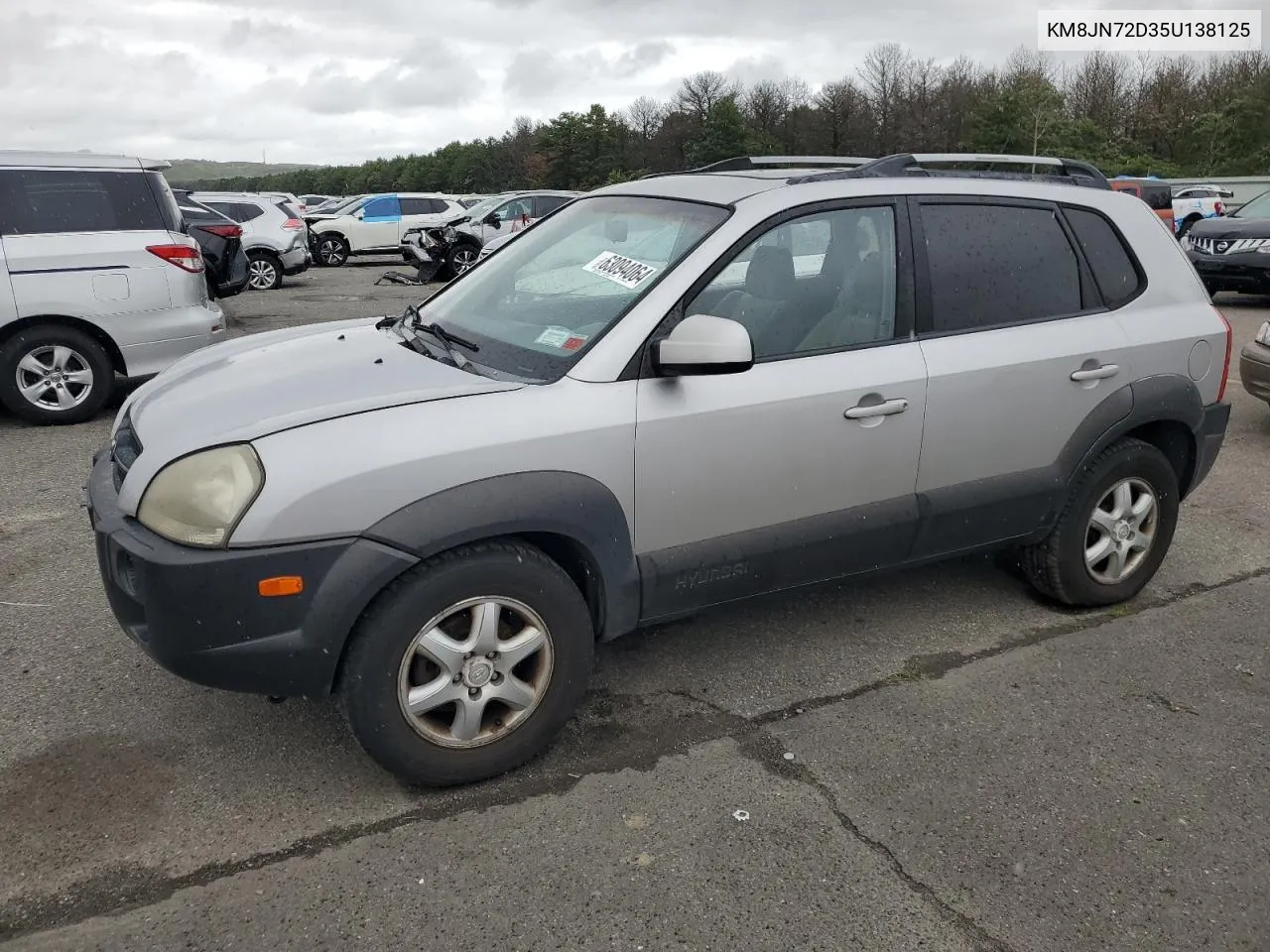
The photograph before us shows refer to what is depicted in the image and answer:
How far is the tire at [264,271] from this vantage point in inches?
672

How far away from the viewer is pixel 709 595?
3.21 meters

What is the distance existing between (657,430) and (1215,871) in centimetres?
188

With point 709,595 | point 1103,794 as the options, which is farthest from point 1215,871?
point 709,595

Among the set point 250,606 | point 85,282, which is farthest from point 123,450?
point 85,282

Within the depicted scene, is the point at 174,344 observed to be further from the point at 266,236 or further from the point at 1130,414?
the point at 266,236

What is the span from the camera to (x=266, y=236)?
56.7 ft

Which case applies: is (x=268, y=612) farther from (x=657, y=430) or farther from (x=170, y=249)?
(x=170, y=249)

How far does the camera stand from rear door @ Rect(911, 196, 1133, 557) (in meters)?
3.54

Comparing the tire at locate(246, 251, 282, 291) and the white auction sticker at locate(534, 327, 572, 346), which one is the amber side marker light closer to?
the white auction sticker at locate(534, 327, 572, 346)

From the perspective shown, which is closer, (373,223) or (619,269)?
(619,269)

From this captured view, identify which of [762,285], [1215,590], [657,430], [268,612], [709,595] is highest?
[762,285]

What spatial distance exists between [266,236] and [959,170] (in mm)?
15541

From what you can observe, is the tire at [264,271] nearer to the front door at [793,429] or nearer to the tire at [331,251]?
the tire at [331,251]

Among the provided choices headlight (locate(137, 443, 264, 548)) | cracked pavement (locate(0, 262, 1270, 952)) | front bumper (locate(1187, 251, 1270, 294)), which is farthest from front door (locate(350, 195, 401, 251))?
headlight (locate(137, 443, 264, 548))
